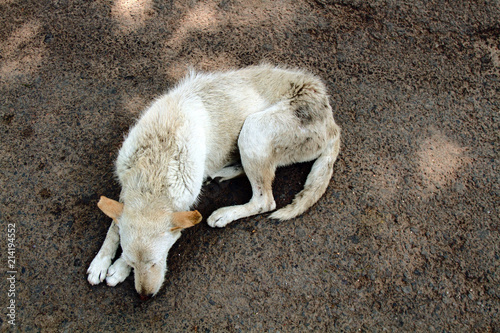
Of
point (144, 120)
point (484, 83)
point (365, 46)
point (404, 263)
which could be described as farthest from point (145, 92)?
point (484, 83)

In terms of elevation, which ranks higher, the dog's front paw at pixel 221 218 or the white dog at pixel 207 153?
the white dog at pixel 207 153

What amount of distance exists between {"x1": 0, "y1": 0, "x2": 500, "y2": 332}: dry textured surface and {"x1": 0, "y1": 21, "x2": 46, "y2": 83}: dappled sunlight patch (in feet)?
0.05

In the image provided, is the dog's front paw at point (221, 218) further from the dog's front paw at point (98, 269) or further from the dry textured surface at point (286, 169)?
the dog's front paw at point (98, 269)

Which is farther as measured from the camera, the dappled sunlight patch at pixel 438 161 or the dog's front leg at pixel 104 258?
the dappled sunlight patch at pixel 438 161

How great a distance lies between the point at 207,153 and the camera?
3.20 meters

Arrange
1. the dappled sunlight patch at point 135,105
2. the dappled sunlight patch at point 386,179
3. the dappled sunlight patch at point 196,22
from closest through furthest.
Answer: the dappled sunlight patch at point 386,179 → the dappled sunlight patch at point 135,105 → the dappled sunlight patch at point 196,22

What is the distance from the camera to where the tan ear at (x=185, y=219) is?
2.45 meters

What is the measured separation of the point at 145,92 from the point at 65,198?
53.6 inches

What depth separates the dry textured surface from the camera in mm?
2768

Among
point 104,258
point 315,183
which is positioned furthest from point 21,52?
point 315,183

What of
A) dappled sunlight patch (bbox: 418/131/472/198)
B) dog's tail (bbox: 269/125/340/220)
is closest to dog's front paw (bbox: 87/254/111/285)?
dog's tail (bbox: 269/125/340/220)

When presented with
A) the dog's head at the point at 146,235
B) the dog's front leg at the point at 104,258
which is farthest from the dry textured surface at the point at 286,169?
the dog's head at the point at 146,235

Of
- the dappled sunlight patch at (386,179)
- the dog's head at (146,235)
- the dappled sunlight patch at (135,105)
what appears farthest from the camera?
the dappled sunlight patch at (135,105)

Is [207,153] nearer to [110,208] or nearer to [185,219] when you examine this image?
[185,219]
